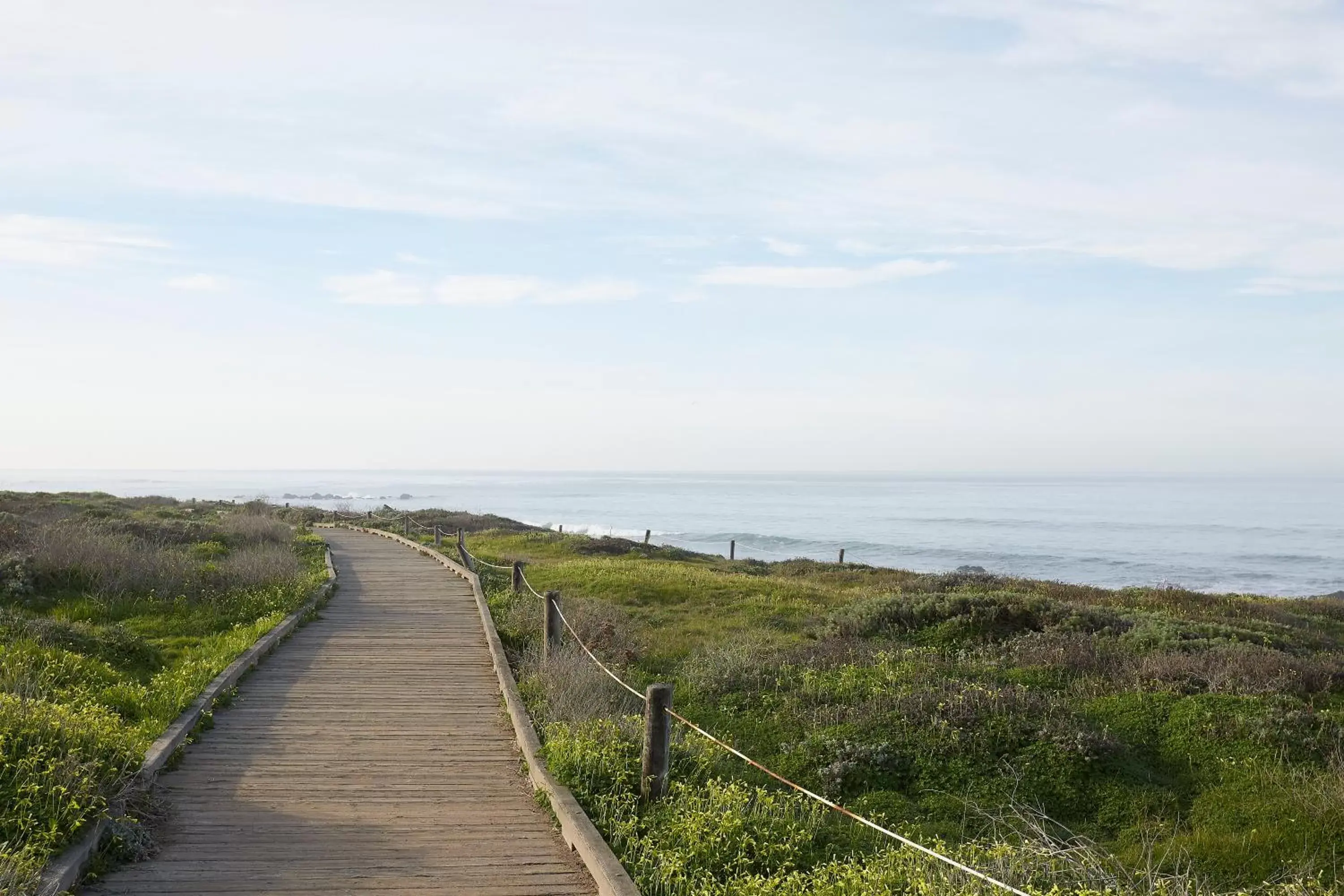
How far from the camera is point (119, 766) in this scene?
24.7 feet

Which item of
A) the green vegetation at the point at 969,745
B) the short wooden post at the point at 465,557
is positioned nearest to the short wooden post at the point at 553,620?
the green vegetation at the point at 969,745

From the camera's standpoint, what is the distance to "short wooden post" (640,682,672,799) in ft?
25.5

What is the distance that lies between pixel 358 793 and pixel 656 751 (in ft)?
8.78

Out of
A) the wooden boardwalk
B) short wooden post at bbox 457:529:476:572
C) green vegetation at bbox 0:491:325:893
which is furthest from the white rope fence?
green vegetation at bbox 0:491:325:893

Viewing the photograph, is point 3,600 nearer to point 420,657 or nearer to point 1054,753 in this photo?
point 420,657

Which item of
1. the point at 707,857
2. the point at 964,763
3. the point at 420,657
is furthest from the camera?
the point at 420,657

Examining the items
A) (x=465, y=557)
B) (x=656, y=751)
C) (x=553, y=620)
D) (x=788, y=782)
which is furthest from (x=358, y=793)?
(x=465, y=557)

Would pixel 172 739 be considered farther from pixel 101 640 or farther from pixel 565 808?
pixel 101 640

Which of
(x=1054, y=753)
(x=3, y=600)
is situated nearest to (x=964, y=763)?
(x=1054, y=753)

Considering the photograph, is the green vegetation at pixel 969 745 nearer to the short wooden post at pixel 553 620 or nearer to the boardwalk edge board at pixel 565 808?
the boardwalk edge board at pixel 565 808

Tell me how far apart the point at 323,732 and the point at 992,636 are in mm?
10617

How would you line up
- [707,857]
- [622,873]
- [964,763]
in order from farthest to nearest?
[964,763]
[707,857]
[622,873]

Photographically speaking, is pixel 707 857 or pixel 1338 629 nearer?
pixel 707 857

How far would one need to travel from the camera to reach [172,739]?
29.5 feet
